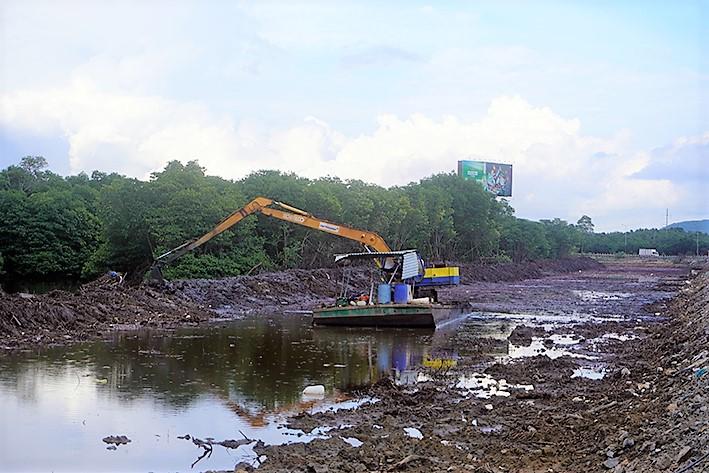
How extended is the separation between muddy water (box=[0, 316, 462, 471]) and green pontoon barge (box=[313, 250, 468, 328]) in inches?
28.5

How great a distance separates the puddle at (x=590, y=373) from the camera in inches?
626

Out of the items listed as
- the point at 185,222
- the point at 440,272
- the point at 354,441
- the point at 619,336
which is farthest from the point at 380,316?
the point at 185,222

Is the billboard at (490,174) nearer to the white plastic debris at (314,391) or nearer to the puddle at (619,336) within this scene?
the puddle at (619,336)

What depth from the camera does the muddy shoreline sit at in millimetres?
20547

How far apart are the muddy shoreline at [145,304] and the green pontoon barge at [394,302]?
527 cm

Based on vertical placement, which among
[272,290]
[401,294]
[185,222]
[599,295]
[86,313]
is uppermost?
[185,222]

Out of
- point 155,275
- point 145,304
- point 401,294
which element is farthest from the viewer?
point 155,275

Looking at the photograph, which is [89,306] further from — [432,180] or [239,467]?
[432,180]

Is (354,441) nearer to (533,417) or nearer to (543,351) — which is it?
(533,417)

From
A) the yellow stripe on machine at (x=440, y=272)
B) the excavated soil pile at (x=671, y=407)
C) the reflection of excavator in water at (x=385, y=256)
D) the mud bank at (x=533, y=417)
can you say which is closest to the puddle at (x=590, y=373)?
the mud bank at (x=533, y=417)

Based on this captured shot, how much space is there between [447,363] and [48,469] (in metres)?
10.6

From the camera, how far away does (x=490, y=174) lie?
290ft

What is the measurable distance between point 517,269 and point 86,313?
55713 mm

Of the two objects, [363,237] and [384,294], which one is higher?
[363,237]
